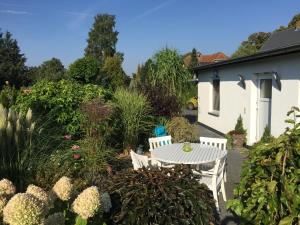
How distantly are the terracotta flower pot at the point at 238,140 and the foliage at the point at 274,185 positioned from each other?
898cm

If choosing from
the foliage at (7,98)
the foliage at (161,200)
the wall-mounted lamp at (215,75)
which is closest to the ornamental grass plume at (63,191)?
the foliage at (161,200)

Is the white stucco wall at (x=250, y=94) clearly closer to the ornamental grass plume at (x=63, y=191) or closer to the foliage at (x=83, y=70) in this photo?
the ornamental grass plume at (x=63, y=191)

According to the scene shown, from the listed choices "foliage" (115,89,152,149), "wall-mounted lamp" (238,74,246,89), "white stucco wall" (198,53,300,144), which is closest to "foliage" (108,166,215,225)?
"foliage" (115,89,152,149)

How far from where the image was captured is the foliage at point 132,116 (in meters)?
8.54

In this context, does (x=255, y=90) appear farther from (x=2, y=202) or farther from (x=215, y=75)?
(x=2, y=202)

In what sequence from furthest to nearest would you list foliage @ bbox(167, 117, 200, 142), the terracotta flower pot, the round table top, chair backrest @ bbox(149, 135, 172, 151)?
the terracotta flower pot, foliage @ bbox(167, 117, 200, 142), chair backrest @ bbox(149, 135, 172, 151), the round table top

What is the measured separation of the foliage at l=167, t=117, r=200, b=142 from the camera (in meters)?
9.27

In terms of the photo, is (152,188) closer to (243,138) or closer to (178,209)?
(178,209)

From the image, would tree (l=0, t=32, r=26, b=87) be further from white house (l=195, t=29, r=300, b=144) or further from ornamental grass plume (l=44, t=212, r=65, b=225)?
ornamental grass plume (l=44, t=212, r=65, b=225)

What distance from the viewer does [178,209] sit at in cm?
254

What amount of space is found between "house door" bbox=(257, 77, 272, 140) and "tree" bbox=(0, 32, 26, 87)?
4333 cm

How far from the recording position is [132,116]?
8609 mm

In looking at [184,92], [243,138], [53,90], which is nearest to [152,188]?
[53,90]

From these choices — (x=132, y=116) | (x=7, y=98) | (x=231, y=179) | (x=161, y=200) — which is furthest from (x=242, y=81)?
(x=161, y=200)
